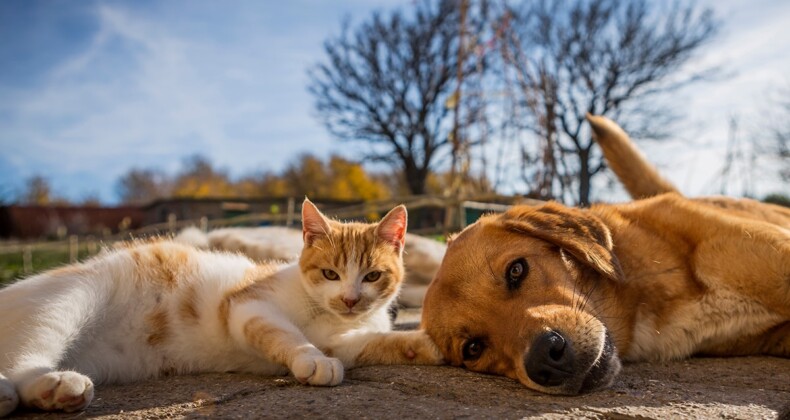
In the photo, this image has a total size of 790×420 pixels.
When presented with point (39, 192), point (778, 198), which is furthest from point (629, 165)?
point (39, 192)

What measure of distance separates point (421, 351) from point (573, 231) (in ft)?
3.07

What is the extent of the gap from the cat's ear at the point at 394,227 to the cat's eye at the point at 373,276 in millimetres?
240

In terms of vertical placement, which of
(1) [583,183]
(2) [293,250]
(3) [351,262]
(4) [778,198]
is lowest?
(2) [293,250]

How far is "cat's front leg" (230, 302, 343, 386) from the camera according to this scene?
7.92 ft

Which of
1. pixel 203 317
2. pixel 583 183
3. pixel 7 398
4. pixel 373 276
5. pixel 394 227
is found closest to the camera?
pixel 7 398

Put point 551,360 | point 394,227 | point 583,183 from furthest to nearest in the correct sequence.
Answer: point 583,183 → point 394,227 → point 551,360

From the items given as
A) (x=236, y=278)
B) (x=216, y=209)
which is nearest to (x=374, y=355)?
(x=236, y=278)

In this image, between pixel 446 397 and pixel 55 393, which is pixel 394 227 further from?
pixel 55 393

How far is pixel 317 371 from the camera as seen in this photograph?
2406mm

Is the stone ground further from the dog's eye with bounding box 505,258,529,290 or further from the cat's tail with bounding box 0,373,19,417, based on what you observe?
the dog's eye with bounding box 505,258,529,290

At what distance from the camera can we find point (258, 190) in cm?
5134

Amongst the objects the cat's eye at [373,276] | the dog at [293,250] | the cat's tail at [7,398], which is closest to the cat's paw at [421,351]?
the cat's eye at [373,276]

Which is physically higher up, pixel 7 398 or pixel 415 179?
pixel 415 179

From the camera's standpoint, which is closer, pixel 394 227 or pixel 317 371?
pixel 317 371
